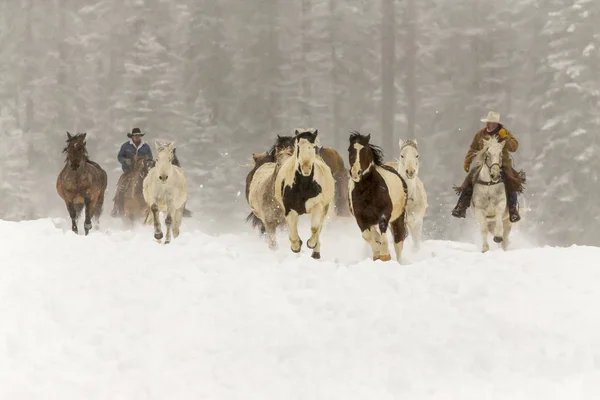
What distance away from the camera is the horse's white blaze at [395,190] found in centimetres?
1378

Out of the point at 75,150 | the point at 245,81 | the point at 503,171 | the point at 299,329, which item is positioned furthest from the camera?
the point at 245,81

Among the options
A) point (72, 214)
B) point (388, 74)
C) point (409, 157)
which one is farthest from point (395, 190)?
point (388, 74)

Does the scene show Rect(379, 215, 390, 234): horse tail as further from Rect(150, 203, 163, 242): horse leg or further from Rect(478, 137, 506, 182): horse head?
Rect(150, 203, 163, 242): horse leg

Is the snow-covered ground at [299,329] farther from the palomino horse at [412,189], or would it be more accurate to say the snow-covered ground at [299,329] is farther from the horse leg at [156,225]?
the horse leg at [156,225]

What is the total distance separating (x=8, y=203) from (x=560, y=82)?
100ft

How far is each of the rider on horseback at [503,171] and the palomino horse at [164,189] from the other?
6.47m

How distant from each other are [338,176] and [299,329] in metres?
10.7

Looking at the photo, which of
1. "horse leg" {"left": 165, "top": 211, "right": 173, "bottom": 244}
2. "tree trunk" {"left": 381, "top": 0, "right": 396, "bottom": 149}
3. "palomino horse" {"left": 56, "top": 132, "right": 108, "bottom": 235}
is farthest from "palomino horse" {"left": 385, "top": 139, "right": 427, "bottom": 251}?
"tree trunk" {"left": 381, "top": 0, "right": 396, "bottom": 149}

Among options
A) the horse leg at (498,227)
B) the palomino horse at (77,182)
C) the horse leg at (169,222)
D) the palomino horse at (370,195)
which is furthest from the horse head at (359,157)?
the palomino horse at (77,182)

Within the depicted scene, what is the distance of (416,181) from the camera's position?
17.1 meters

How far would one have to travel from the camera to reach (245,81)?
1732 inches

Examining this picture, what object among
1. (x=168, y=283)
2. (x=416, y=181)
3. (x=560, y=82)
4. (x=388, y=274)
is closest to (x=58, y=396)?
(x=168, y=283)

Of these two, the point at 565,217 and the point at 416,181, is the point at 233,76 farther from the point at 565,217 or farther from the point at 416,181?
the point at 416,181

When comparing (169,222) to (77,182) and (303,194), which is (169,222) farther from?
(303,194)
